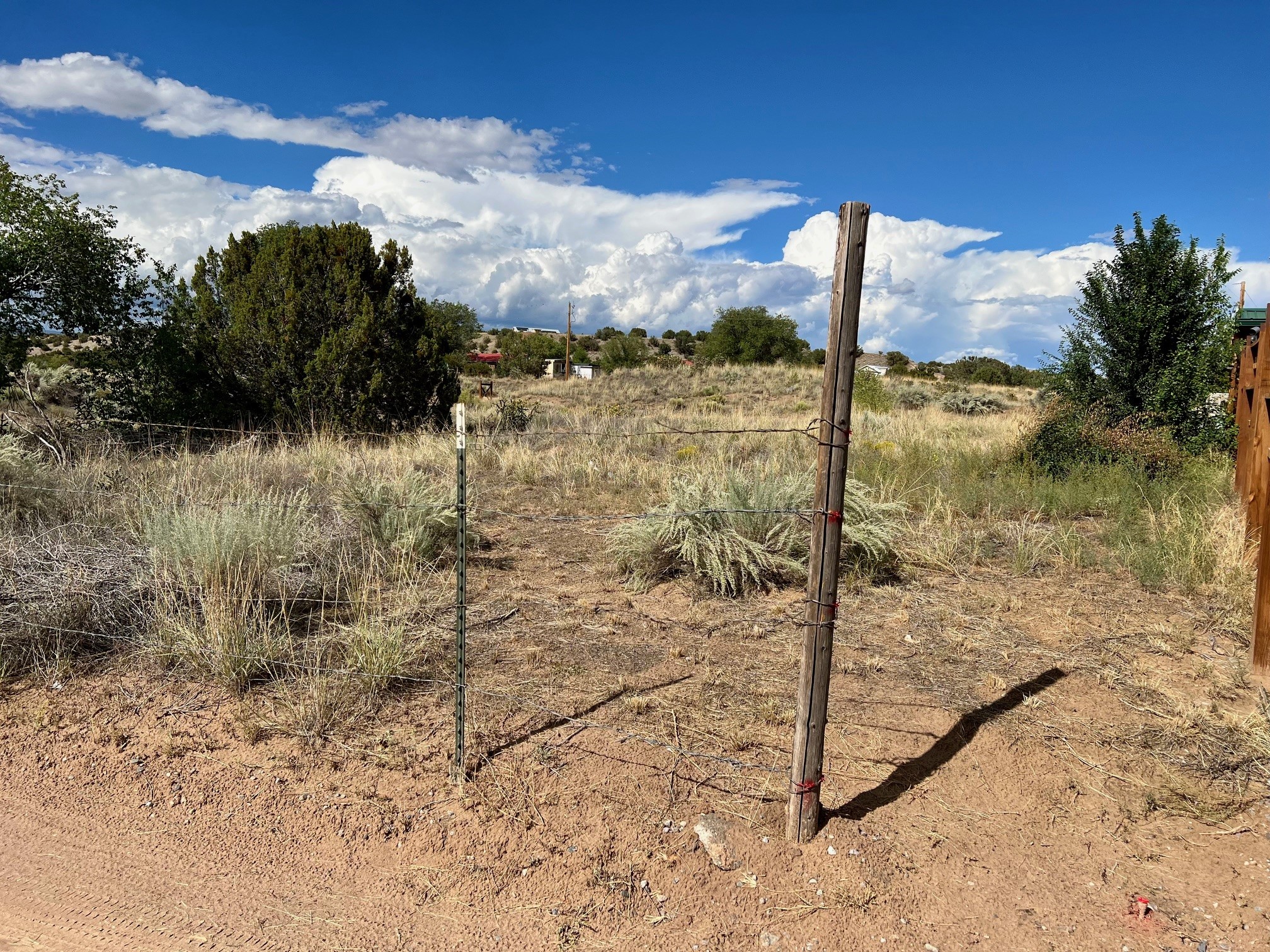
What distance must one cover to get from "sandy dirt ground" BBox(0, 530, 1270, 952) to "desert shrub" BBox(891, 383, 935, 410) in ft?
67.8

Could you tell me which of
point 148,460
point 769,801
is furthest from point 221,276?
point 769,801

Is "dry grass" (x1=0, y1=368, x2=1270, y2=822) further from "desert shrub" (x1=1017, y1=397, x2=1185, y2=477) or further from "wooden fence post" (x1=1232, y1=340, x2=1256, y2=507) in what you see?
"desert shrub" (x1=1017, y1=397, x2=1185, y2=477)

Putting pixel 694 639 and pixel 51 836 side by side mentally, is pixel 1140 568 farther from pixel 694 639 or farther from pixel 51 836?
pixel 51 836

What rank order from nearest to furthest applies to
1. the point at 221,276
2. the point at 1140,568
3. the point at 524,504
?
the point at 1140,568, the point at 524,504, the point at 221,276

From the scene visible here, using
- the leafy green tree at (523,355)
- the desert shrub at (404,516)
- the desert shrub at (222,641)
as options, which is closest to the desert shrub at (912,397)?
the desert shrub at (404,516)

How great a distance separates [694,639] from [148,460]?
625 centimetres

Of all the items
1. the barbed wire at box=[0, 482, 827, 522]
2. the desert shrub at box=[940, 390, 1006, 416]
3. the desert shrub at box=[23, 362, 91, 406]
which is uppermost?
the desert shrub at box=[940, 390, 1006, 416]

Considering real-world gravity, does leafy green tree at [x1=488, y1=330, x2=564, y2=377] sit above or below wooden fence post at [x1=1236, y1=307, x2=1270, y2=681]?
above

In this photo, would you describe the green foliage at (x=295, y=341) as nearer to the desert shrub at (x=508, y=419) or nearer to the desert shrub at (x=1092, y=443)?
the desert shrub at (x=508, y=419)

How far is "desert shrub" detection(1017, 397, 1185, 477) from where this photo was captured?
10406 millimetres

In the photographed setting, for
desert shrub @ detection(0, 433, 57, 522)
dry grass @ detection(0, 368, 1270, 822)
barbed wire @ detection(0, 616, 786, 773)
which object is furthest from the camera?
desert shrub @ detection(0, 433, 57, 522)

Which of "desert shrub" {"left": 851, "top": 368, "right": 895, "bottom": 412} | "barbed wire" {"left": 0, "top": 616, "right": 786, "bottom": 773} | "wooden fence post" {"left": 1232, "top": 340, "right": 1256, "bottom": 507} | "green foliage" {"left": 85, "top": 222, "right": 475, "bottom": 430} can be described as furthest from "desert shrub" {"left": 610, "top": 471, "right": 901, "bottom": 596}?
"desert shrub" {"left": 851, "top": 368, "right": 895, "bottom": 412}

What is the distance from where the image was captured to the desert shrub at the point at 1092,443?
10406 millimetres

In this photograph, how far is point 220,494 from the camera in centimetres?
727
